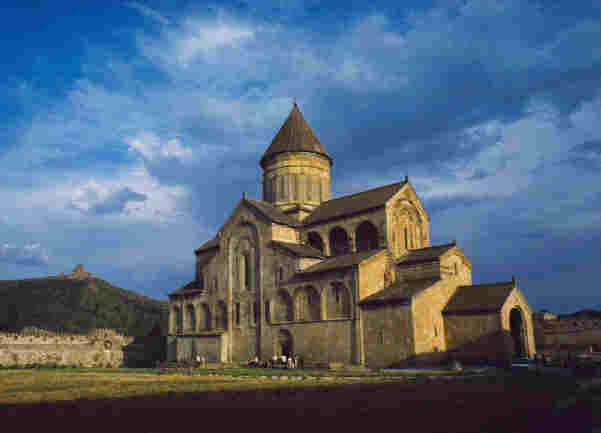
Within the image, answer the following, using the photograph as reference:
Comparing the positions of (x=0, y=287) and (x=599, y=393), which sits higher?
(x=0, y=287)

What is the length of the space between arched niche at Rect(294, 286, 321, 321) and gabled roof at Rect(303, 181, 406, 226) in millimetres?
6927

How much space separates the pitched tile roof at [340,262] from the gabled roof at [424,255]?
2050 mm

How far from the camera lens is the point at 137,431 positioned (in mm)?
9648

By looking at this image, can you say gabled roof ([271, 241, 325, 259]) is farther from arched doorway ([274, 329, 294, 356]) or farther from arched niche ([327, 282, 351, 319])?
arched doorway ([274, 329, 294, 356])

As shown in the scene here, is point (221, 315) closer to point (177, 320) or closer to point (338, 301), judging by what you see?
point (177, 320)

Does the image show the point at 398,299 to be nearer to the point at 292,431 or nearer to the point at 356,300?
the point at 356,300

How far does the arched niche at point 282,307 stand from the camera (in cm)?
3581

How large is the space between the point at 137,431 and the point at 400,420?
209 inches

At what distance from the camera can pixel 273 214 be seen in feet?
132

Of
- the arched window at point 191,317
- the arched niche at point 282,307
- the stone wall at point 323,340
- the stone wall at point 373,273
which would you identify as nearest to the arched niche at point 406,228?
the stone wall at point 373,273

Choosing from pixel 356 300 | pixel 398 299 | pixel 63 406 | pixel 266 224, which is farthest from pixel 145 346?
pixel 63 406

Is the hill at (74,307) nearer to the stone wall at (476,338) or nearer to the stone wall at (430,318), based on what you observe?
the stone wall at (430,318)

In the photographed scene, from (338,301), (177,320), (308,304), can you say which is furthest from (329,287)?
(177,320)

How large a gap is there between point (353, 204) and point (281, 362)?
43.8ft
